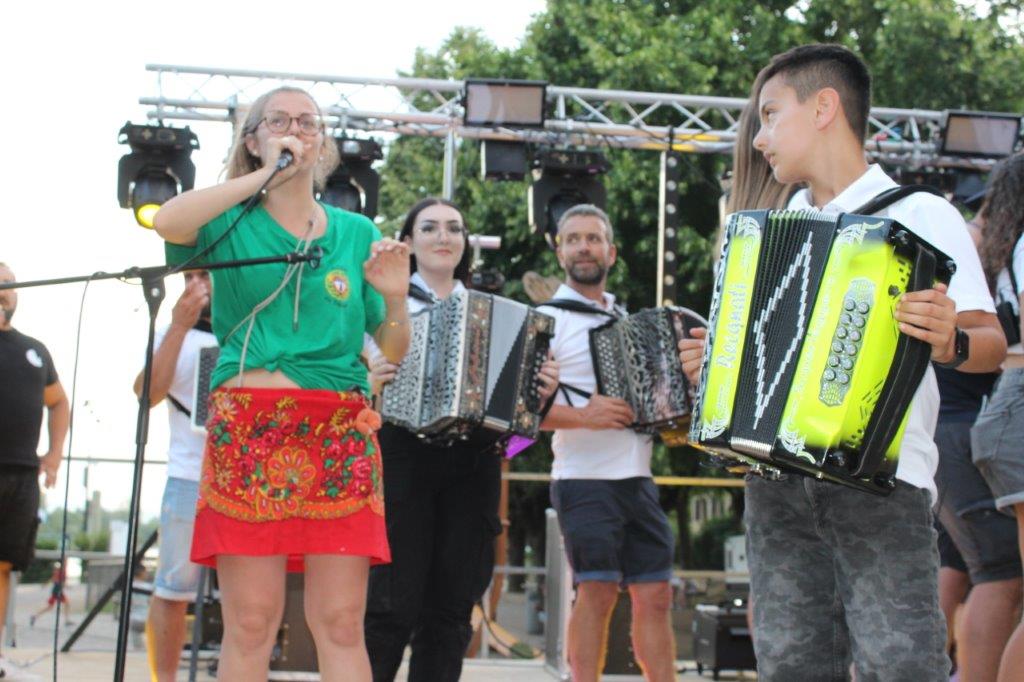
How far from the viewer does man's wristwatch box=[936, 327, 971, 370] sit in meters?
2.84

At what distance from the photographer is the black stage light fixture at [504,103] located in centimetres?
1020

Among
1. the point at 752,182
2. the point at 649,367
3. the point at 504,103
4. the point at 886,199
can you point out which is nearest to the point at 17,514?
the point at 649,367

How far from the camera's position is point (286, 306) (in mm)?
3629

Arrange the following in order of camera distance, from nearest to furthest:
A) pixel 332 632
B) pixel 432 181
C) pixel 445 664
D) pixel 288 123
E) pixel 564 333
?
1. pixel 332 632
2. pixel 288 123
3. pixel 445 664
4. pixel 564 333
5. pixel 432 181

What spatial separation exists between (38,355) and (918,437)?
4.94m

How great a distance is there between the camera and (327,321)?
144 inches

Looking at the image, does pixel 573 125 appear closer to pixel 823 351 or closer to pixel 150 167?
pixel 150 167

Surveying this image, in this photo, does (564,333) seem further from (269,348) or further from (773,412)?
(773,412)

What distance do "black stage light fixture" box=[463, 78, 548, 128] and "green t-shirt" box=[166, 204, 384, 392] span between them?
6601mm

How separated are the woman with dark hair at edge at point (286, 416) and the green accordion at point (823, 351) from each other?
1.17 m

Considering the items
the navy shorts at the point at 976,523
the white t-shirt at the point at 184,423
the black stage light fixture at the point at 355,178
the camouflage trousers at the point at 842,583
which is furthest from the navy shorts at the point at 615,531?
the black stage light fixture at the point at 355,178

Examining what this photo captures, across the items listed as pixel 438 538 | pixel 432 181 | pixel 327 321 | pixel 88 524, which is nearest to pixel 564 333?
pixel 438 538

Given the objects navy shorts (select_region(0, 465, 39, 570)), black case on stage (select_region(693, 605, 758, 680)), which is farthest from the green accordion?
black case on stage (select_region(693, 605, 758, 680))

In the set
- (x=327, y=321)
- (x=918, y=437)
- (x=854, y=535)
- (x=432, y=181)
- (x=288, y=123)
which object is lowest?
(x=854, y=535)
